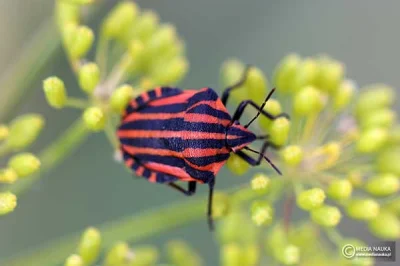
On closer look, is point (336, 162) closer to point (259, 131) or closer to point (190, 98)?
point (259, 131)

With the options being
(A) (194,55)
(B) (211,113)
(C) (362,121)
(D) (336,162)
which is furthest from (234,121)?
(A) (194,55)

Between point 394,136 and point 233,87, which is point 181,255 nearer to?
point 233,87

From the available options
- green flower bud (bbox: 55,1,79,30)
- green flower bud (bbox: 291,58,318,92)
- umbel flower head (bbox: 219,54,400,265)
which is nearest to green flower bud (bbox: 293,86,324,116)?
umbel flower head (bbox: 219,54,400,265)

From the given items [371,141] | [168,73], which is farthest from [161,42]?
[371,141]

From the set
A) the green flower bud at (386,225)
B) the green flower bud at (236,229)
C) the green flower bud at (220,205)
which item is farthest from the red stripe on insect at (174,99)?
the green flower bud at (386,225)

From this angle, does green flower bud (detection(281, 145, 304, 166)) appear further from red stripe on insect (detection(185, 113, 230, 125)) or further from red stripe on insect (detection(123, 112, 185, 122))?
red stripe on insect (detection(123, 112, 185, 122))
